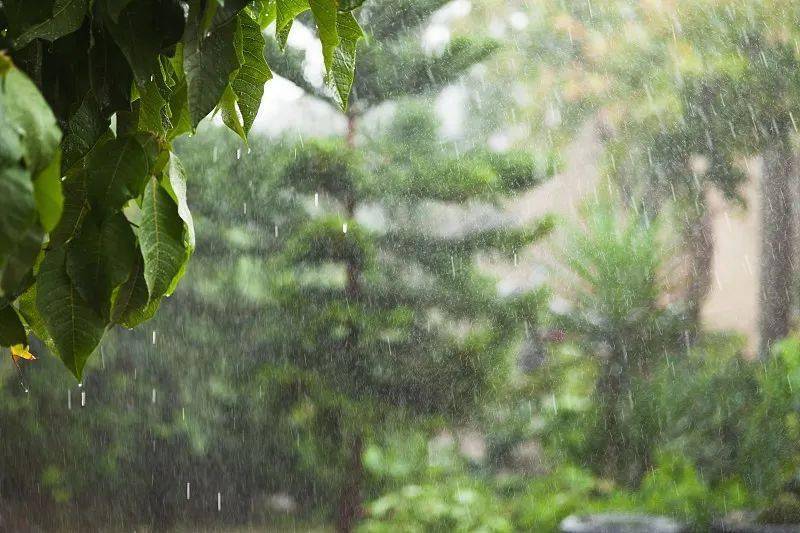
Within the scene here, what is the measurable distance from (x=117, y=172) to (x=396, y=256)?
2.48 m

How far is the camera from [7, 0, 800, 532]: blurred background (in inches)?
110

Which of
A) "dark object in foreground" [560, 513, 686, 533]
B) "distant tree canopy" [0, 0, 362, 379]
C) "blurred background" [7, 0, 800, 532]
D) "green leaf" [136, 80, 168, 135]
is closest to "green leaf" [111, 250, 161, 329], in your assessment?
"distant tree canopy" [0, 0, 362, 379]

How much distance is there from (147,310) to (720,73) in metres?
2.73

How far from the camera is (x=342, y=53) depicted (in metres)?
0.48

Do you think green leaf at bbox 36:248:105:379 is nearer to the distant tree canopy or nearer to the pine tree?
the distant tree canopy

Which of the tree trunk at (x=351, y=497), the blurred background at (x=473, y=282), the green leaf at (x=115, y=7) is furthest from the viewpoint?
the tree trunk at (x=351, y=497)

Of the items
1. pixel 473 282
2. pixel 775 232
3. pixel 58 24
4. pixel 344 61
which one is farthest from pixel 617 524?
pixel 58 24

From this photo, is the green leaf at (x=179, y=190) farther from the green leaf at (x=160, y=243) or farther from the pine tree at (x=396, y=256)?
the pine tree at (x=396, y=256)

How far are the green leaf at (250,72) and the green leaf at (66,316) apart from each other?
14 centimetres

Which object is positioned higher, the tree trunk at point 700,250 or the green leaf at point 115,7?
the green leaf at point 115,7

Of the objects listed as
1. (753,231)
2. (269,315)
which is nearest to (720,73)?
(753,231)

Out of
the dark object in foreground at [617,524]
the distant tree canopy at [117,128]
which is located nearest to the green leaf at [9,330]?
the distant tree canopy at [117,128]

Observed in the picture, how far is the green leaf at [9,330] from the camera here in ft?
1.41

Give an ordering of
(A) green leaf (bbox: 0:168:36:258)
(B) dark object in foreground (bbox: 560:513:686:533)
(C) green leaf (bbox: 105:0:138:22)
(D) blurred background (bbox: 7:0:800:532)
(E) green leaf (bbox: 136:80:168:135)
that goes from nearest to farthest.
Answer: (A) green leaf (bbox: 0:168:36:258), (C) green leaf (bbox: 105:0:138:22), (E) green leaf (bbox: 136:80:168:135), (B) dark object in foreground (bbox: 560:513:686:533), (D) blurred background (bbox: 7:0:800:532)
